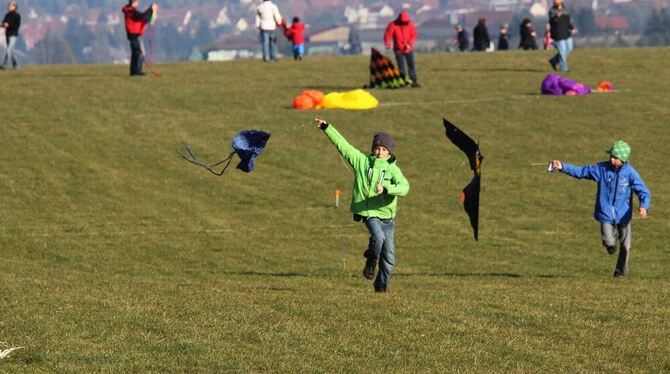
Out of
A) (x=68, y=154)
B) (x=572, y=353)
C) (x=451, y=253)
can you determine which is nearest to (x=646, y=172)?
(x=451, y=253)

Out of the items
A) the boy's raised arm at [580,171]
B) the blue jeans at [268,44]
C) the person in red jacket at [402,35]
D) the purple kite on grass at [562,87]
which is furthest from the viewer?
the blue jeans at [268,44]

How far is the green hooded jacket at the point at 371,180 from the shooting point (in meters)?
19.2

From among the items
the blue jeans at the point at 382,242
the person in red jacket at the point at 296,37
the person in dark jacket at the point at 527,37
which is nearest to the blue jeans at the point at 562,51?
the person in red jacket at the point at 296,37

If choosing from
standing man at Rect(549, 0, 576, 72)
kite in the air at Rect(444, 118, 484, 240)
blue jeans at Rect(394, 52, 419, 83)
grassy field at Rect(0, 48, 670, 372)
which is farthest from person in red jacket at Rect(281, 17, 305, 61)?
kite in the air at Rect(444, 118, 484, 240)

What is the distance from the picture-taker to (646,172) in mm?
35750

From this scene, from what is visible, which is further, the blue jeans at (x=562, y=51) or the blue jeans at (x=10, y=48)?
the blue jeans at (x=10, y=48)

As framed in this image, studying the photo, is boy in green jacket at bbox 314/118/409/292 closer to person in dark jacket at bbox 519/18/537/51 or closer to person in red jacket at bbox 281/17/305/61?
person in red jacket at bbox 281/17/305/61

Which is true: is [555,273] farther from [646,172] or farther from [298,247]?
[646,172]

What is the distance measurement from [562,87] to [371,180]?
28.0 metres

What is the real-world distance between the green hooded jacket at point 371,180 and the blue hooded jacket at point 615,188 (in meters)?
3.75

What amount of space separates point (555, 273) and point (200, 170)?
1335 centimetres

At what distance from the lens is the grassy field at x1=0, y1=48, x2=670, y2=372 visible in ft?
49.4

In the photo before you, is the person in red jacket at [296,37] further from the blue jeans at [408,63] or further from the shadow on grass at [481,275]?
the shadow on grass at [481,275]

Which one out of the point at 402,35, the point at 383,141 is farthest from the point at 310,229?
the point at 402,35
